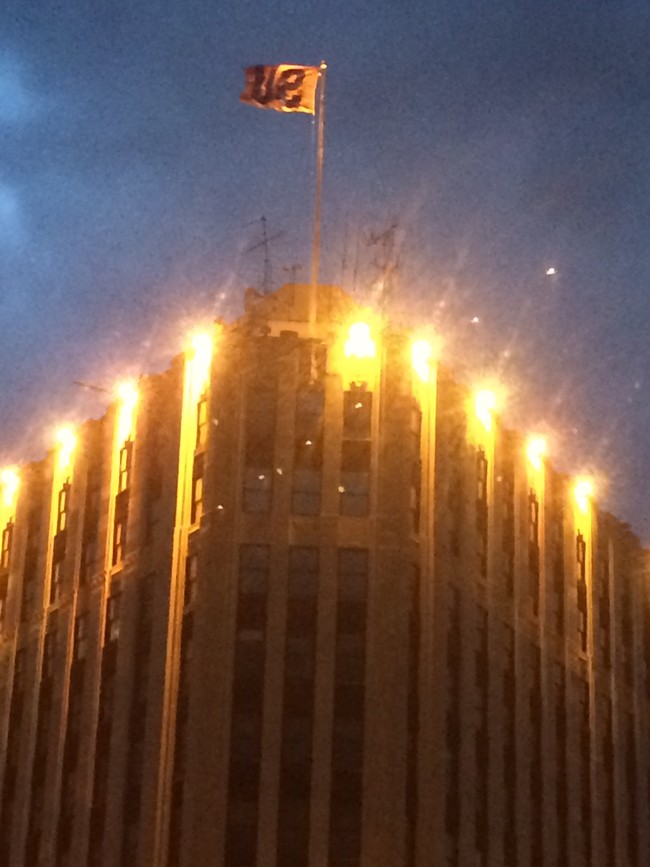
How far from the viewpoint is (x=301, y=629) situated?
244 ft

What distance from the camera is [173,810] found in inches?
2874

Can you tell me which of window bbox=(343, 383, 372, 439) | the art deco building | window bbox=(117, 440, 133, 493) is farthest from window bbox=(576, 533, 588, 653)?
window bbox=(117, 440, 133, 493)

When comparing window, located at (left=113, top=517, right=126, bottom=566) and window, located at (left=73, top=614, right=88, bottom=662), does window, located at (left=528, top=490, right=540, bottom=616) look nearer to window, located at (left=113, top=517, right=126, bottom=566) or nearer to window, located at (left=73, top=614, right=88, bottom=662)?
window, located at (left=113, top=517, right=126, bottom=566)

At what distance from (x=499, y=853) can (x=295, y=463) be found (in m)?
19.5

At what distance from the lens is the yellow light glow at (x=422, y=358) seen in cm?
8038

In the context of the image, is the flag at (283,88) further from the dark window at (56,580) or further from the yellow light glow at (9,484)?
the yellow light glow at (9,484)

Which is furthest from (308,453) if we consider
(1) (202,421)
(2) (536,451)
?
(2) (536,451)

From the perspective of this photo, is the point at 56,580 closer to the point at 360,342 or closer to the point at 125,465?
the point at 125,465

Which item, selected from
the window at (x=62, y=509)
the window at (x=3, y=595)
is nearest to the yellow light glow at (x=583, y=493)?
the window at (x=62, y=509)

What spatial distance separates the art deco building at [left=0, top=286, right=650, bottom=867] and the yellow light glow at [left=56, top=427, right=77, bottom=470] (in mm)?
174

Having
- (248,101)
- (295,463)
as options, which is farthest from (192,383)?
(248,101)

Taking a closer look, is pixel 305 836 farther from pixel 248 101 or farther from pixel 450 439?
pixel 248 101

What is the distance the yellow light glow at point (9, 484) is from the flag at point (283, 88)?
29.2m

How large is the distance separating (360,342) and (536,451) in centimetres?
1458
